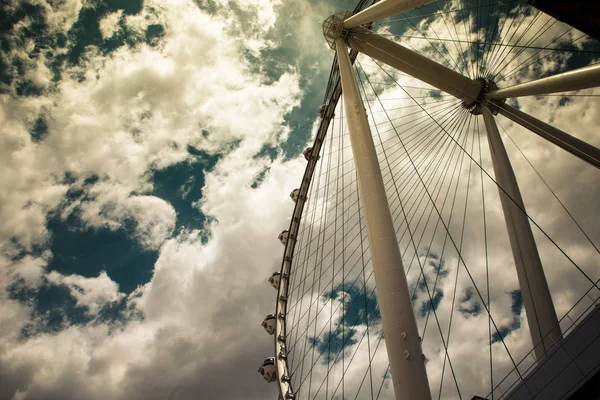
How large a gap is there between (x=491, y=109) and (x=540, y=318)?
1006cm

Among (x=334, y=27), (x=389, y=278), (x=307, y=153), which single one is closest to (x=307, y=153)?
(x=307, y=153)

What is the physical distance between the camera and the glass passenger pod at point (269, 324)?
21516 mm

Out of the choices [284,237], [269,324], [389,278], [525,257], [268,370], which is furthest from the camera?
[284,237]

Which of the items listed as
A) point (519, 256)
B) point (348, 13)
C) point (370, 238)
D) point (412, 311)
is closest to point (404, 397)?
point (412, 311)

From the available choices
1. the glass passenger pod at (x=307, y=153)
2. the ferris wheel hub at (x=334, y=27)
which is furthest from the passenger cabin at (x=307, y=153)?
the ferris wheel hub at (x=334, y=27)

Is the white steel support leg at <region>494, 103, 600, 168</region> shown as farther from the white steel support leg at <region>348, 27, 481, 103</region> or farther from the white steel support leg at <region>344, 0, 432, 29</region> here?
the white steel support leg at <region>344, 0, 432, 29</region>

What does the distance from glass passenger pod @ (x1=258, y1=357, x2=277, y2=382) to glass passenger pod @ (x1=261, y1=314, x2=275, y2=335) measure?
230 cm

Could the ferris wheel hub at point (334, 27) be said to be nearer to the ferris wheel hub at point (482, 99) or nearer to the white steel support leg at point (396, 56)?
the white steel support leg at point (396, 56)

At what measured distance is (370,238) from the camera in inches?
323

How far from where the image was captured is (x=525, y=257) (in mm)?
13672

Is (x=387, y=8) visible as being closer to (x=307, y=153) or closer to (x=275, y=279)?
(x=307, y=153)

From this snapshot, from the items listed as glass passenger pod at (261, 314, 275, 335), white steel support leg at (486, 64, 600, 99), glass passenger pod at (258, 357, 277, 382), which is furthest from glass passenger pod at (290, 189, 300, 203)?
white steel support leg at (486, 64, 600, 99)

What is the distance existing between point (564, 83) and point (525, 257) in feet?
23.1

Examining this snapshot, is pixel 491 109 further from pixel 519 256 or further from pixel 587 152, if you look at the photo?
pixel 519 256
